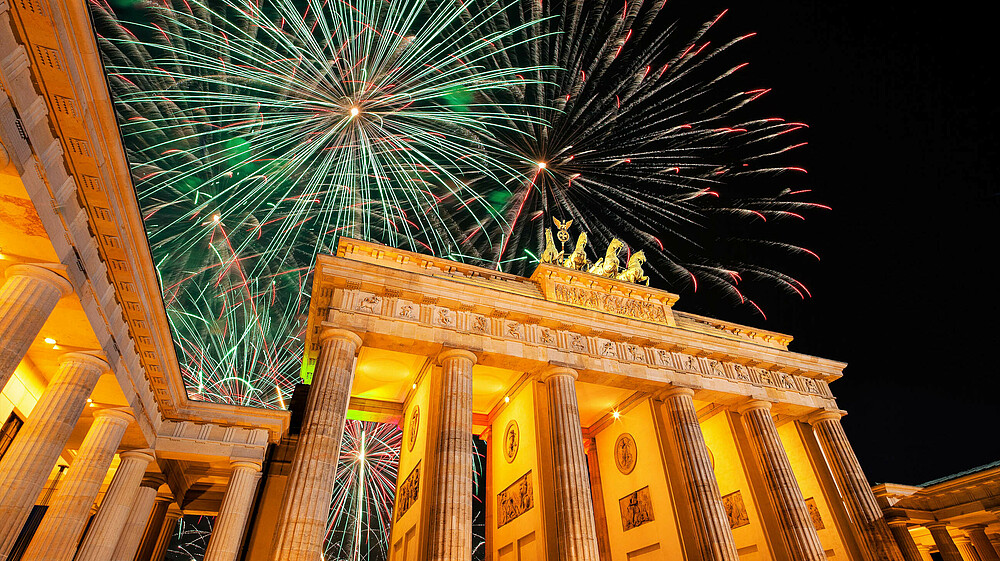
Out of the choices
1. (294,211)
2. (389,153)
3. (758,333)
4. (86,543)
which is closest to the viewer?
(86,543)

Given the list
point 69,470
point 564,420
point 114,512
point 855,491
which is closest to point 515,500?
point 564,420

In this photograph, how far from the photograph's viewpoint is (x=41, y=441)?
10.2 m

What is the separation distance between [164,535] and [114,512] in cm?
707

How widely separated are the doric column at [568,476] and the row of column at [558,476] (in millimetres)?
32

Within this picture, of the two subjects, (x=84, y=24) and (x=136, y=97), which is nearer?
(x=84, y=24)

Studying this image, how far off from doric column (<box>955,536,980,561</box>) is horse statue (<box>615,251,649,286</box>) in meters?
21.7

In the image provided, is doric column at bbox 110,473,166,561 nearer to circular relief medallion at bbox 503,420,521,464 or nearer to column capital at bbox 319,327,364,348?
column capital at bbox 319,327,364,348

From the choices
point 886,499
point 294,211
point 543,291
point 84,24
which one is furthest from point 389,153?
point 886,499

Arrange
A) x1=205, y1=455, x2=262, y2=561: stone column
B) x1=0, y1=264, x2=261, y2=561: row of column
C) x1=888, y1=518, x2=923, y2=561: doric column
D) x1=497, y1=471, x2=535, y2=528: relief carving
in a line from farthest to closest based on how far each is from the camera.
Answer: x1=888, y1=518, x2=923, y2=561: doric column, x1=497, y1=471, x2=535, y2=528: relief carving, x1=205, y1=455, x2=262, y2=561: stone column, x1=0, y1=264, x2=261, y2=561: row of column

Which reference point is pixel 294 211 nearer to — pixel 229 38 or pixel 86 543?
pixel 229 38

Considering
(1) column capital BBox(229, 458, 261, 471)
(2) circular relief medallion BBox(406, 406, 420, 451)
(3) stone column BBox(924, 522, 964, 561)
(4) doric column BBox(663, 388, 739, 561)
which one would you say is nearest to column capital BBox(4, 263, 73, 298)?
(1) column capital BBox(229, 458, 261, 471)

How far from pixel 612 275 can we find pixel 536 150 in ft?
23.5

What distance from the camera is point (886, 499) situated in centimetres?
2886

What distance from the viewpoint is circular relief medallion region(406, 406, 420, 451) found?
21.3 meters
